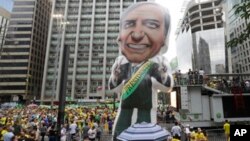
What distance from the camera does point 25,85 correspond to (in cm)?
9150

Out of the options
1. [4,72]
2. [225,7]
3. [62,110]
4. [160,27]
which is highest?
[225,7]

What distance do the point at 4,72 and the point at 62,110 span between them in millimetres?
91705

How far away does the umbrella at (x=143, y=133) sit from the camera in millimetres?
8336

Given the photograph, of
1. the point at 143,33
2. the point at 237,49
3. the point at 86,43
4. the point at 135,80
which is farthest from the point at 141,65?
the point at 237,49

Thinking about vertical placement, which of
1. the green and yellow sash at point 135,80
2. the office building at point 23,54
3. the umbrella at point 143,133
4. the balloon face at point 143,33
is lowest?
the umbrella at point 143,133

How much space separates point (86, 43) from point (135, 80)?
92571mm

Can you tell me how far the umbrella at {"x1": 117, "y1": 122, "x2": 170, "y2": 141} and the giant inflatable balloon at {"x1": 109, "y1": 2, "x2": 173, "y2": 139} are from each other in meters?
0.19

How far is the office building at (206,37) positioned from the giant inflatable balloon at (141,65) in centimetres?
8811

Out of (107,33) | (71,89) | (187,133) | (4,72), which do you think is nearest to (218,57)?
(107,33)

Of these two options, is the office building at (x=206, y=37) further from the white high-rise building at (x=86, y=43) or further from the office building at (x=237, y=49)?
the white high-rise building at (x=86, y=43)

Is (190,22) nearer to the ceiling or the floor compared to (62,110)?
nearer to the ceiling

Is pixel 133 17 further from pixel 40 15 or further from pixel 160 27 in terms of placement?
pixel 40 15

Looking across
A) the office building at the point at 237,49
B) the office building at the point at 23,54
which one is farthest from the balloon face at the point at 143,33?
the office building at the point at 23,54

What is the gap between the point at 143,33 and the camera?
9320 mm
